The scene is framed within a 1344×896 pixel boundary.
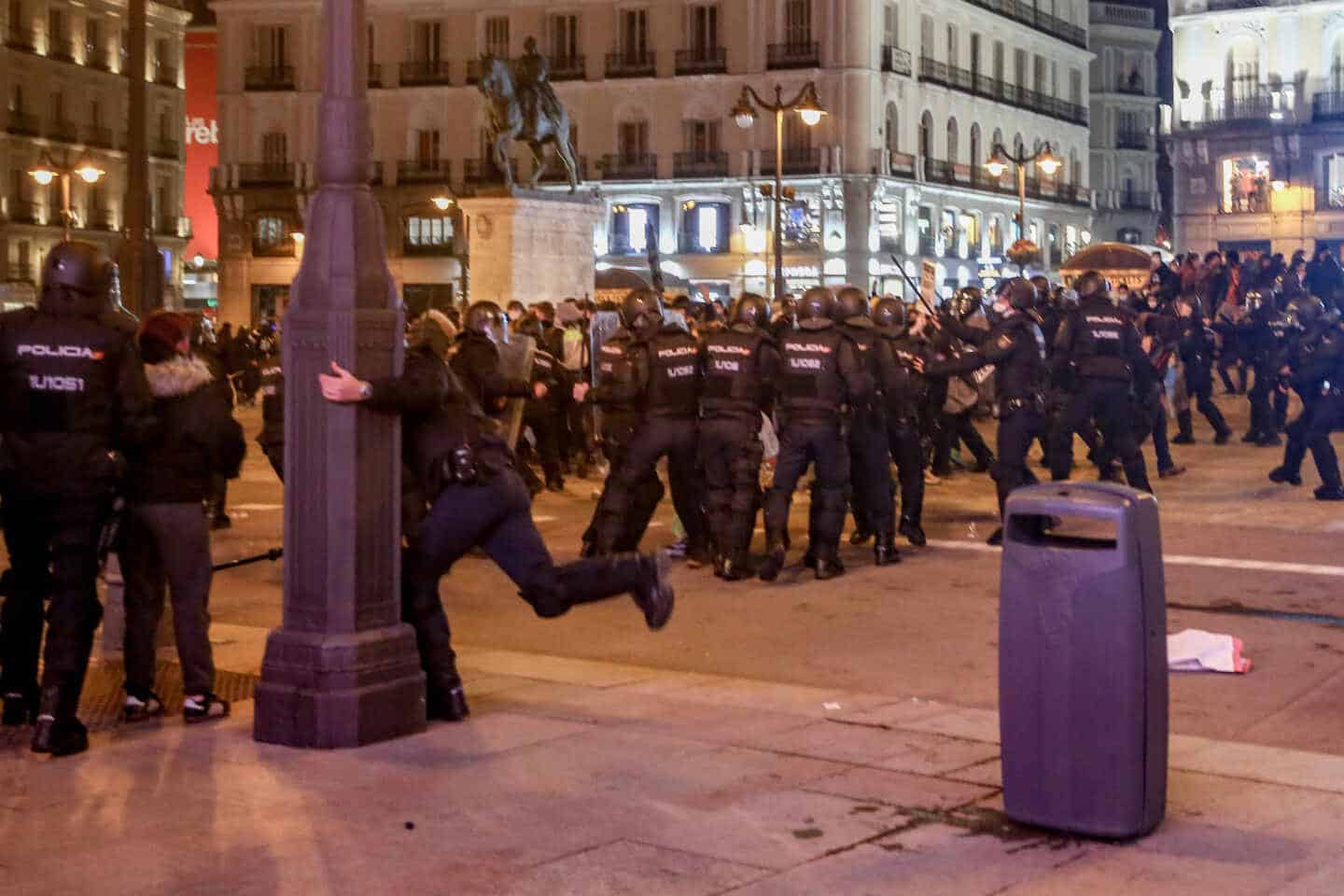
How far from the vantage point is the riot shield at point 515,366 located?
46.9 feet

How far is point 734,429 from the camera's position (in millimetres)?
11664

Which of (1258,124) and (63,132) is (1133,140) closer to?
(1258,124)

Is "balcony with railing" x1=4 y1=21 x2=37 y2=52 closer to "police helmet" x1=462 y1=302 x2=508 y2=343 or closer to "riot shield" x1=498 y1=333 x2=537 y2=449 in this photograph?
"riot shield" x1=498 y1=333 x2=537 y2=449

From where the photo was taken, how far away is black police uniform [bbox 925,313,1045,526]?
510 inches

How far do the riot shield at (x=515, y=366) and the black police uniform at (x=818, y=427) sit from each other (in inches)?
120

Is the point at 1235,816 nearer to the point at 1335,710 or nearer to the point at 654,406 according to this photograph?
the point at 1335,710

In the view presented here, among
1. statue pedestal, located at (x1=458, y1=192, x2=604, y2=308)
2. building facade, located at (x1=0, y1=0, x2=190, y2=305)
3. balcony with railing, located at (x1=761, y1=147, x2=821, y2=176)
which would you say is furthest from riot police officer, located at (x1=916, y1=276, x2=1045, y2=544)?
building facade, located at (x1=0, y1=0, x2=190, y2=305)

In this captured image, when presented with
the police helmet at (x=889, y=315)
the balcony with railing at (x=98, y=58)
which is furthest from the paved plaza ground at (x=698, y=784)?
the balcony with railing at (x=98, y=58)

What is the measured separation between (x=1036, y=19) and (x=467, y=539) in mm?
Answer: 66962

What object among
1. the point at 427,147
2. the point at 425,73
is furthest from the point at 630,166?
the point at 425,73

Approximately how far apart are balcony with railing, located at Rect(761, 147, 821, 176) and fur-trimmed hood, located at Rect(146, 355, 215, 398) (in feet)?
170

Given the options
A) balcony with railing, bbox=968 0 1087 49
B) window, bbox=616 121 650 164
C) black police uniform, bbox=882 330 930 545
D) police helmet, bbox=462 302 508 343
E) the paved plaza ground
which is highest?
balcony with railing, bbox=968 0 1087 49

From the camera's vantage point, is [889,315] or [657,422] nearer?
[657,422]

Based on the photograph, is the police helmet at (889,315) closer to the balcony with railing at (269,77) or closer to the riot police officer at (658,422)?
the riot police officer at (658,422)
